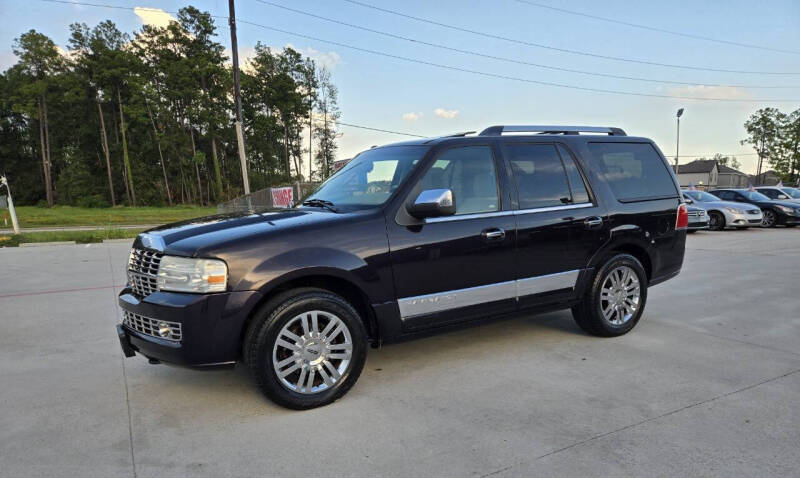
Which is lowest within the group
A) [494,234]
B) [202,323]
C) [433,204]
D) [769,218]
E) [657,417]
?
[657,417]

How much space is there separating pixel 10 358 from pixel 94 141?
6935 centimetres

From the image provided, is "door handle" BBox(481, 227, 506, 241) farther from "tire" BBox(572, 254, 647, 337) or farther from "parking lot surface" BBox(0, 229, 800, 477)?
"tire" BBox(572, 254, 647, 337)

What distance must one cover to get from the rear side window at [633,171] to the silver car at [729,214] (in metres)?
13.0

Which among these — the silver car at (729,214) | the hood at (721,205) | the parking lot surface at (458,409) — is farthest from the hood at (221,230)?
the hood at (721,205)

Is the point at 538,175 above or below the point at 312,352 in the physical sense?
above

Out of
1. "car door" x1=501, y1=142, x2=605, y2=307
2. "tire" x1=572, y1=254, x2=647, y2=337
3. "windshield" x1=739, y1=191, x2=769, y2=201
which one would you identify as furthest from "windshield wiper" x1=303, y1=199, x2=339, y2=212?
"windshield" x1=739, y1=191, x2=769, y2=201

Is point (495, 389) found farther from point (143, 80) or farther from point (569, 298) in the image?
point (143, 80)

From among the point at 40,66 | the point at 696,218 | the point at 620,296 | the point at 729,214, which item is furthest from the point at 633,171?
the point at 40,66

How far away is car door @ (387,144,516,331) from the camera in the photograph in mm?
3656

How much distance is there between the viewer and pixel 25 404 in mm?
3525

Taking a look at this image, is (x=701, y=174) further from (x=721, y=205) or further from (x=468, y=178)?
(x=468, y=178)

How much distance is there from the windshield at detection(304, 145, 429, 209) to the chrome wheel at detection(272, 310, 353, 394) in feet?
3.14

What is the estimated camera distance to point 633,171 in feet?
16.5

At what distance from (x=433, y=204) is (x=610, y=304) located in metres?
2.32
